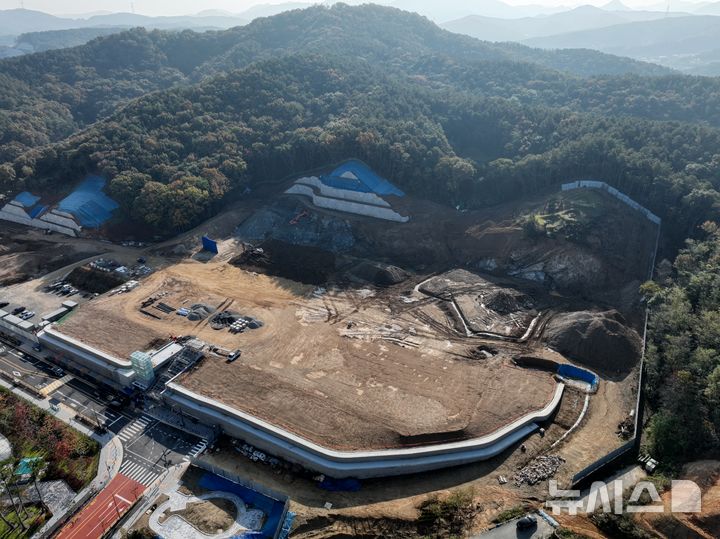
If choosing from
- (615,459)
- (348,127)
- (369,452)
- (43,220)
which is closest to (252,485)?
(369,452)

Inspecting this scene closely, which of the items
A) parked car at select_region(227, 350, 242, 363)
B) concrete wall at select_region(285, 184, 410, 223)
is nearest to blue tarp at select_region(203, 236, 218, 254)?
concrete wall at select_region(285, 184, 410, 223)

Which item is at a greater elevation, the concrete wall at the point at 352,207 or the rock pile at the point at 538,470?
the concrete wall at the point at 352,207

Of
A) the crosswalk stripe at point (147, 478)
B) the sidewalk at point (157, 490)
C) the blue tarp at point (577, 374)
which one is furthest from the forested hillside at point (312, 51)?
the sidewalk at point (157, 490)

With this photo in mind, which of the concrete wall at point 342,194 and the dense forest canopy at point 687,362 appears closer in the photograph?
the dense forest canopy at point 687,362

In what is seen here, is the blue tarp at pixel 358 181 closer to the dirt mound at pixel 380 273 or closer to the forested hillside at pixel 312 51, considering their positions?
the dirt mound at pixel 380 273

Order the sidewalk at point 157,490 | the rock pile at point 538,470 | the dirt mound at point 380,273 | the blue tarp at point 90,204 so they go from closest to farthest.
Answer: the sidewalk at point 157,490 → the rock pile at point 538,470 → the dirt mound at point 380,273 → the blue tarp at point 90,204
